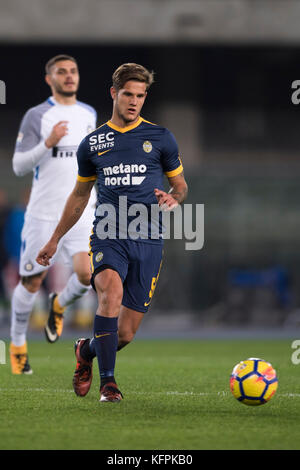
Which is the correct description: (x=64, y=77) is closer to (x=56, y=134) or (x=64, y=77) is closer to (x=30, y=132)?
(x=30, y=132)

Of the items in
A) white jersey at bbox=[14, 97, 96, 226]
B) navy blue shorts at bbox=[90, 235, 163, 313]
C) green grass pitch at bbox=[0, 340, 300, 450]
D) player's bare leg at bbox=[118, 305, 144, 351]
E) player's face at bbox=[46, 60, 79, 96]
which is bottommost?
green grass pitch at bbox=[0, 340, 300, 450]

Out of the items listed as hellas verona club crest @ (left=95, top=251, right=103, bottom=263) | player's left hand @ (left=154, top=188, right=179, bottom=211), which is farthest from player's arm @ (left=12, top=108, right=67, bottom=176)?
player's left hand @ (left=154, top=188, right=179, bottom=211)

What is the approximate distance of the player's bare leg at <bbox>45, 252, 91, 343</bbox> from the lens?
355 inches

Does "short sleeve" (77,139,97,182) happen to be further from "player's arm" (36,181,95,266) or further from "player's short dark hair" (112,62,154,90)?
"player's short dark hair" (112,62,154,90)

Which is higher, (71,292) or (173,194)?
(71,292)

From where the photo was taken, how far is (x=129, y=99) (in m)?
6.88

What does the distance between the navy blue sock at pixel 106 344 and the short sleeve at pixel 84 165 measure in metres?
1.11

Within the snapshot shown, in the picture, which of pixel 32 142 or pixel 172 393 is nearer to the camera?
pixel 172 393

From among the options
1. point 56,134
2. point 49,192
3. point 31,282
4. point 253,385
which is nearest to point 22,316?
point 31,282

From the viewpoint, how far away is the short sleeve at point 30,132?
355 inches

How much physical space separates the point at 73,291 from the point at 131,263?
237 cm

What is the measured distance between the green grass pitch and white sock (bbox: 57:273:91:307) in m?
0.73

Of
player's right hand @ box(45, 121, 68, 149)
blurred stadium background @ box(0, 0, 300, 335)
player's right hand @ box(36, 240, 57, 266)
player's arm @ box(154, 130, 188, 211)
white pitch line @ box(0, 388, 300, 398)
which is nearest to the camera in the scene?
player's arm @ box(154, 130, 188, 211)

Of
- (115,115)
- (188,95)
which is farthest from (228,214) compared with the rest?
(115,115)
